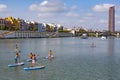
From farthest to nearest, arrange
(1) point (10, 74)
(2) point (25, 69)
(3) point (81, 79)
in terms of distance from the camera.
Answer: (2) point (25, 69) → (1) point (10, 74) → (3) point (81, 79)

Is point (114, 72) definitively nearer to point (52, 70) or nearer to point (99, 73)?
point (99, 73)

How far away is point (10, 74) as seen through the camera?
34562 mm

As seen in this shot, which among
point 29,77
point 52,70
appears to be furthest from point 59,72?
point 29,77

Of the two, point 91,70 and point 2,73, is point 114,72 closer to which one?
point 91,70

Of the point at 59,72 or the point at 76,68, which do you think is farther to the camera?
the point at 76,68

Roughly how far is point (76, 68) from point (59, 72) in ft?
13.9

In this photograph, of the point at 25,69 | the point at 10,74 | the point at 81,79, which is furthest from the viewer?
the point at 25,69

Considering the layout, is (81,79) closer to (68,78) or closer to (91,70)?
(68,78)

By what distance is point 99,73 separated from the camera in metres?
35.1

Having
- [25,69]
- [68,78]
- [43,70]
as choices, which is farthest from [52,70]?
[68,78]

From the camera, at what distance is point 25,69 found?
3725 centimetres

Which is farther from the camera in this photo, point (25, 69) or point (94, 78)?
point (25, 69)

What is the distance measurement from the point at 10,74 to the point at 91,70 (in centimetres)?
1042

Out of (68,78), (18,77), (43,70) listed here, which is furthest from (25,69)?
(68,78)
